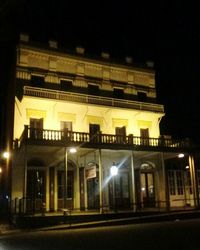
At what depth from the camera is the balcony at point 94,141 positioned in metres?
19.0

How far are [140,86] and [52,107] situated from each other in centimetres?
811

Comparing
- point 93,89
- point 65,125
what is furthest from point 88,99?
point 65,125

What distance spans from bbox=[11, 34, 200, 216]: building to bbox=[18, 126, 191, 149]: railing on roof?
0.06 meters

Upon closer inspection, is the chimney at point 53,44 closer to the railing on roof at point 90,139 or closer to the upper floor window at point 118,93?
the upper floor window at point 118,93

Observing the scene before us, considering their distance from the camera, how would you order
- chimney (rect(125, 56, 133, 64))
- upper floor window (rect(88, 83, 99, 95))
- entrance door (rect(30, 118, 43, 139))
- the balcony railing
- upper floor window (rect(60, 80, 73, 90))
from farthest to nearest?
chimney (rect(125, 56, 133, 64)) < upper floor window (rect(88, 83, 99, 95)) < upper floor window (rect(60, 80, 73, 90)) < the balcony railing < entrance door (rect(30, 118, 43, 139))

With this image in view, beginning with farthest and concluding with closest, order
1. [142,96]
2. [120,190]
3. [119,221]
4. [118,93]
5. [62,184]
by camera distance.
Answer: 1. [142,96]
2. [118,93]
3. [120,190]
4. [62,184]
5. [119,221]

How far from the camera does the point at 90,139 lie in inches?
818

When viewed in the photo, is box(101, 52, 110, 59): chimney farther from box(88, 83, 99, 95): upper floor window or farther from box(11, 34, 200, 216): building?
box(88, 83, 99, 95): upper floor window

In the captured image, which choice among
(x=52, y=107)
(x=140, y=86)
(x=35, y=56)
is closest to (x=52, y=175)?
(x=52, y=107)

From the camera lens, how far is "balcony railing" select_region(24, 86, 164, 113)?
2169 cm

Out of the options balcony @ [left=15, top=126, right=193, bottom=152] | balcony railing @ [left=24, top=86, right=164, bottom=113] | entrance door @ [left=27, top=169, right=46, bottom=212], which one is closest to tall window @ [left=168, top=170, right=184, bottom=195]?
balcony @ [left=15, top=126, right=193, bottom=152]

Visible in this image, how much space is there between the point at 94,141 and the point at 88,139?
47cm

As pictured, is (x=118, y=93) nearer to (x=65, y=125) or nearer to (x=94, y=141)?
(x=65, y=125)

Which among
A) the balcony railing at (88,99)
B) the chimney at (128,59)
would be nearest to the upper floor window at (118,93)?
the balcony railing at (88,99)
